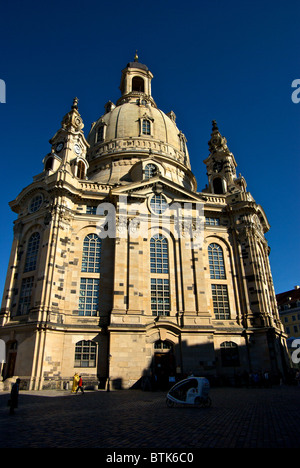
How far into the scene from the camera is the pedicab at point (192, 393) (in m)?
15.4

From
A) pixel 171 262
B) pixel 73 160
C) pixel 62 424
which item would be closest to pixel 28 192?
pixel 73 160

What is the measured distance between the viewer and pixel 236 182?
44.1m

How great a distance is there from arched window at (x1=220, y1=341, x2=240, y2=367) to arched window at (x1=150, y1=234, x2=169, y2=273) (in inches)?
397

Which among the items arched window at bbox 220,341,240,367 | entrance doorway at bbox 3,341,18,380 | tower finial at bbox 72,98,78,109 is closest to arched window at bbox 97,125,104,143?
tower finial at bbox 72,98,78,109

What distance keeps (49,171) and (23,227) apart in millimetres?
7365

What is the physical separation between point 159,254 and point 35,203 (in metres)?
15.8

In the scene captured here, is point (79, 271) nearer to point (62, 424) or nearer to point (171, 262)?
point (171, 262)

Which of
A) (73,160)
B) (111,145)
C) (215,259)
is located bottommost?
(215,259)

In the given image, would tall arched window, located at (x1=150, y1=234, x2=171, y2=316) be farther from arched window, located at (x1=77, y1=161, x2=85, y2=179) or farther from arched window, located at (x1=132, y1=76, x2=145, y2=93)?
arched window, located at (x1=132, y1=76, x2=145, y2=93)

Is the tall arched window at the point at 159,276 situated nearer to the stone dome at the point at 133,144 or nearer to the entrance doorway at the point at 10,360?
the stone dome at the point at 133,144

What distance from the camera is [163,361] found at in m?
29.8

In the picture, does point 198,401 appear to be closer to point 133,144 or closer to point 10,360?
point 10,360

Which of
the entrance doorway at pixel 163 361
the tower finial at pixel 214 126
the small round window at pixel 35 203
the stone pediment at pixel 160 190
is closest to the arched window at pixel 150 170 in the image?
the stone pediment at pixel 160 190

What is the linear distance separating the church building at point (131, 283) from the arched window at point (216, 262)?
0.13 meters
